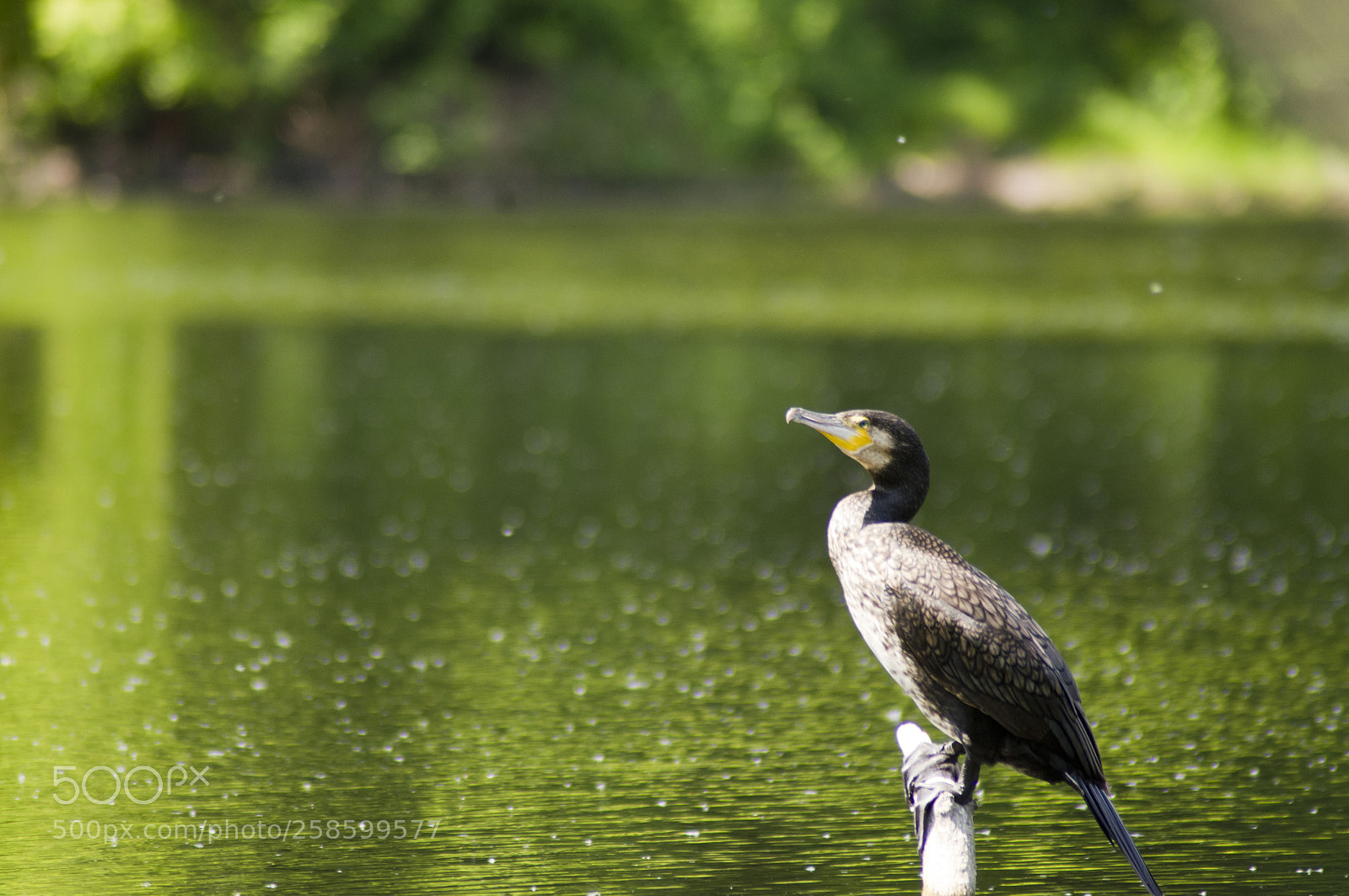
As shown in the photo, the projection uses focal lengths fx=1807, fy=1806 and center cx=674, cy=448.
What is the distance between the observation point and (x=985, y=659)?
475 cm

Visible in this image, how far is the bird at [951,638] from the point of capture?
4.75 m

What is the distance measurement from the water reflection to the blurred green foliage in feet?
113

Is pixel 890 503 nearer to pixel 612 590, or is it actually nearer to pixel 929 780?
pixel 929 780

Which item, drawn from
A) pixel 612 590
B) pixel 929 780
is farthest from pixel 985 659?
pixel 612 590

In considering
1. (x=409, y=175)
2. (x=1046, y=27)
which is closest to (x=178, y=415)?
(x=409, y=175)

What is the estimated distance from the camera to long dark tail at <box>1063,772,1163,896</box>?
4.54 m

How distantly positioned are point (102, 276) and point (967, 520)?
70.1 feet

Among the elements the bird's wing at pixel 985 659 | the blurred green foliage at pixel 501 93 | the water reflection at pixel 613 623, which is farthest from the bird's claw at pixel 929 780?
the blurred green foliage at pixel 501 93

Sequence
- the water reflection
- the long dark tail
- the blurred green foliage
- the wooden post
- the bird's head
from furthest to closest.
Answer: the blurred green foliage
the water reflection
the bird's head
the wooden post
the long dark tail

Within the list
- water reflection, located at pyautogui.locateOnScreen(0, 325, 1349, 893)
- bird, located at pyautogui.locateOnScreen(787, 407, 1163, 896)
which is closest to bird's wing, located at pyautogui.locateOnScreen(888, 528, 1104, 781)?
bird, located at pyautogui.locateOnScreen(787, 407, 1163, 896)

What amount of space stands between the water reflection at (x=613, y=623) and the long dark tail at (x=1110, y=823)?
Result: 3.18ft

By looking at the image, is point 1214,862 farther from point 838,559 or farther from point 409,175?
point 409,175

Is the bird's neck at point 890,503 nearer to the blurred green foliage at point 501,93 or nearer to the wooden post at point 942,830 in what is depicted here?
the wooden post at point 942,830

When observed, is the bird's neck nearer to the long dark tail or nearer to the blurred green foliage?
the long dark tail
